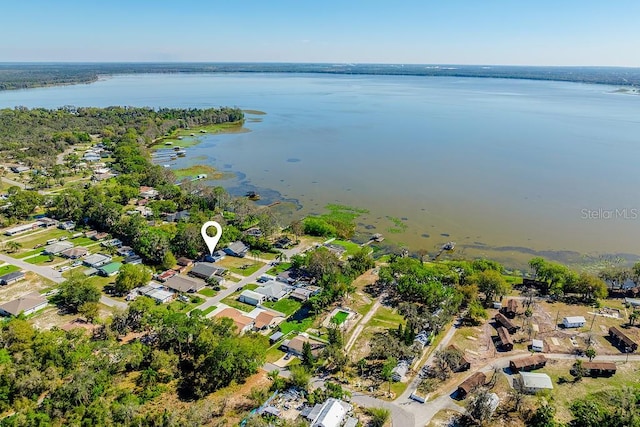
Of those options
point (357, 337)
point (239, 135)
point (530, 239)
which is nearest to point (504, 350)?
point (357, 337)

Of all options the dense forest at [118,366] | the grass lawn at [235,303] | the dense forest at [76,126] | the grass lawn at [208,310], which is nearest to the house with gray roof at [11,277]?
the dense forest at [118,366]

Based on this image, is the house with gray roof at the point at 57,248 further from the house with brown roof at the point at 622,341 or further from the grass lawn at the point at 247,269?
the house with brown roof at the point at 622,341

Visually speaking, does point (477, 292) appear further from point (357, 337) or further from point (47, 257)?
point (47, 257)

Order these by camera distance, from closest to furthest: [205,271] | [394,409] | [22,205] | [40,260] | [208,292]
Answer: [394,409] < [208,292] < [205,271] < [40,260] < [22,205]

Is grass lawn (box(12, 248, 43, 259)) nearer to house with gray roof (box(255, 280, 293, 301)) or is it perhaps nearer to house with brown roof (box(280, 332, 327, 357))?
house with gray roof (box(255, 280, 293, 301))

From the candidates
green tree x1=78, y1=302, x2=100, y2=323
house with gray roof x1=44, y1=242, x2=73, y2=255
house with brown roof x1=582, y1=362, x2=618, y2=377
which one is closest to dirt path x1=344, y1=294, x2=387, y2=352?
house with brown roof x1=582, y1=362, x2=618, y2=377

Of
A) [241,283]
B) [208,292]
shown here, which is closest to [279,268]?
[241,283]

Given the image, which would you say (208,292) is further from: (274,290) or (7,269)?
(7,269)
